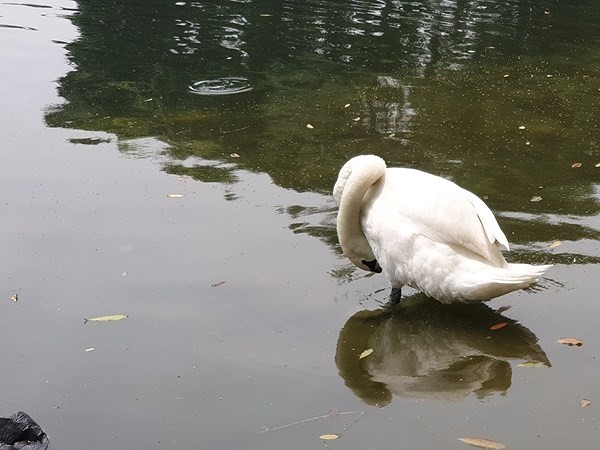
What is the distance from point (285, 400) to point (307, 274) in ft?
4.84

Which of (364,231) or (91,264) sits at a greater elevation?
(364,231)

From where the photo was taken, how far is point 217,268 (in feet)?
19.4

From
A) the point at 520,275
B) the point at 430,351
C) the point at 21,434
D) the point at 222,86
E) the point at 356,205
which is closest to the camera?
the point at 21,434

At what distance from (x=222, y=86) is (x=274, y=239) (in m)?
3.85

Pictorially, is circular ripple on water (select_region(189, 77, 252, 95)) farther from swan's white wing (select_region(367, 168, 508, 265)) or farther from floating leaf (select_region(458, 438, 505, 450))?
floating leaf (select_region(458, 438, 505, 450))

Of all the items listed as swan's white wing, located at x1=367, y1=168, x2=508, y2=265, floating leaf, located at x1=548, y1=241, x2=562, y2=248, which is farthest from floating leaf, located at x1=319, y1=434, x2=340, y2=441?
floating leaf, located at x1=548, y1=241, x2=562, y2=248

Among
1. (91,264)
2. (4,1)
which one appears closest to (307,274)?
(91,264)

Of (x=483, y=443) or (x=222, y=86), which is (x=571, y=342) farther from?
(x=222, y=86)

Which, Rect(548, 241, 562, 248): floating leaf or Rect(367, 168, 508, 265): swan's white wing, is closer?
Rect(367, 168, 508, 265): swan's white wing

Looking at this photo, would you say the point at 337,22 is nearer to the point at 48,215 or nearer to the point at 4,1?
the point at 4,1

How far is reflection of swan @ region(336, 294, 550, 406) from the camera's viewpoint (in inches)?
180

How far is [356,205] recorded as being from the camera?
209 inches

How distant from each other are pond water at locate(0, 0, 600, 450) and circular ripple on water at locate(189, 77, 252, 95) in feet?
0.14

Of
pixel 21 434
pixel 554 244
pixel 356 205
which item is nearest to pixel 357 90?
pixel 554 244
